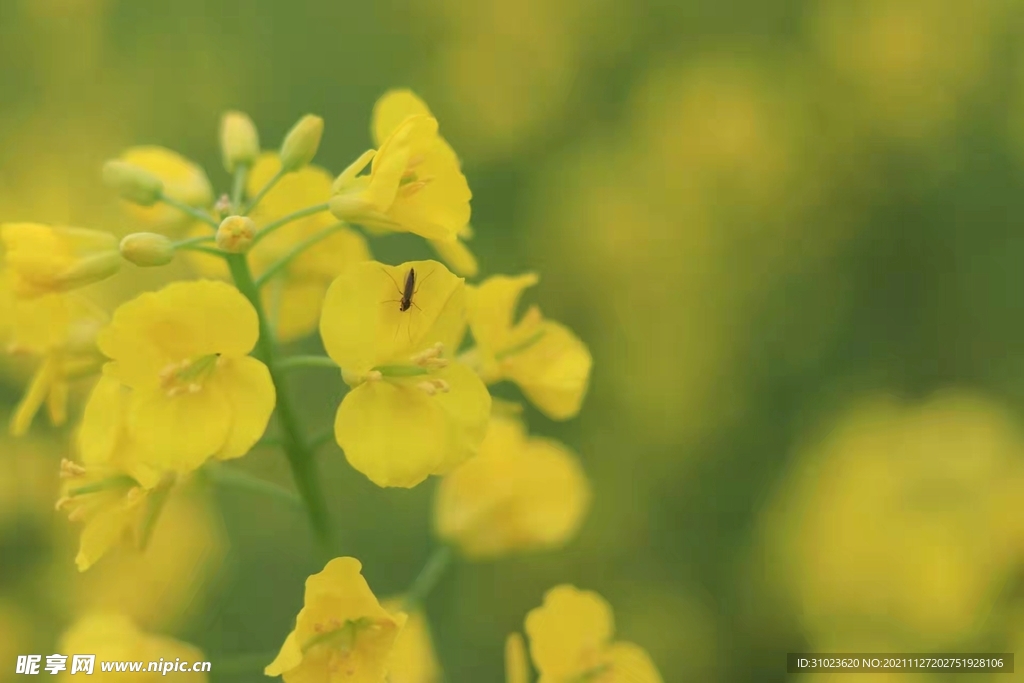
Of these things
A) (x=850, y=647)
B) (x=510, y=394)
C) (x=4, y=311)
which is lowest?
(x=850, y=647)

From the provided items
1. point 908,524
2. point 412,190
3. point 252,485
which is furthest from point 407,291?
point 908,524

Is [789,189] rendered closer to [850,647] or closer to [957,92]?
[957,92]

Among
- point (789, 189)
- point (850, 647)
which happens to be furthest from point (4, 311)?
point (789, 189)

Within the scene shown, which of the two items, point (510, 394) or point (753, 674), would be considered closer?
point (753, 674)

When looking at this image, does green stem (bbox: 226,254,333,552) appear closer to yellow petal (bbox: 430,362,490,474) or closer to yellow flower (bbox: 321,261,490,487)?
yellow flower (bbox: 321,261,490,487)

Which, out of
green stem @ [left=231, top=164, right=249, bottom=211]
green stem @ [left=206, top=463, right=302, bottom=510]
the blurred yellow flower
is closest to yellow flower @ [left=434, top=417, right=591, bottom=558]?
green stem @ [left=206, top=463, right=302, bottom=510]

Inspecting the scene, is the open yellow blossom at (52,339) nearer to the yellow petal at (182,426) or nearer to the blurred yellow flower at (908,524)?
the yellow petal at (182,426)
